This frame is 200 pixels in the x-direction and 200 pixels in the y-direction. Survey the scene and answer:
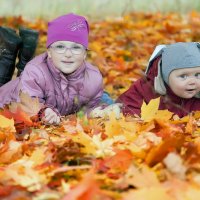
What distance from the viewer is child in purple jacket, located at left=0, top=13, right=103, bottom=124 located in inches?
176

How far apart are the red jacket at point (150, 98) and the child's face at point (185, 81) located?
0.12 metres

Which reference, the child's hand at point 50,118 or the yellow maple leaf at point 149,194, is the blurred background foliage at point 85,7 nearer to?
the child's hand at point 50,118

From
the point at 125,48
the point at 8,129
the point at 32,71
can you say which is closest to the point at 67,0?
the point at 125,48

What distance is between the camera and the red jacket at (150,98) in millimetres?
4465

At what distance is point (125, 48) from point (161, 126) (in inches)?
195

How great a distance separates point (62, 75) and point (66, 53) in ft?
0.62

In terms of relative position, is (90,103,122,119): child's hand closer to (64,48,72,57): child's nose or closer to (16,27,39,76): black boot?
(64,48,72,57): child's nose

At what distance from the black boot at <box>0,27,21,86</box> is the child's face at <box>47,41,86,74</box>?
652 millimetres

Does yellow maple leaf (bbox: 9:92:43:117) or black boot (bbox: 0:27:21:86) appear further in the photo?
black boot (bbox: 0:27:21:86)

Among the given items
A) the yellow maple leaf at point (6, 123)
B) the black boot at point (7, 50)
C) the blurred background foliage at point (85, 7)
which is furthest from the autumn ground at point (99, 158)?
the blurred background foliage at point (85, 7)

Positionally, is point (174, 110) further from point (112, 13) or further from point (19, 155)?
point (112, 13)

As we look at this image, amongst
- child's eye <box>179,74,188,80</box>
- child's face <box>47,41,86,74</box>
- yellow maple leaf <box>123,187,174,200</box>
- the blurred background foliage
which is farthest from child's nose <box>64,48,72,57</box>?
the blurred background foliage

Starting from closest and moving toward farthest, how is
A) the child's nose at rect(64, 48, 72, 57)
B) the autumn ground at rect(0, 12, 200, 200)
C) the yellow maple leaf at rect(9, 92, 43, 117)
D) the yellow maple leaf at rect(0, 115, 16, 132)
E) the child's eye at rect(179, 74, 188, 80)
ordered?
the autumn ground at rect(0, 12, 200, 200) < the yellow maple leaf at rect(0, 115, 16, 132) < the yellow maple leaf at rect(9, 92, 43, 117) < the child's eye at rect(179, 74, 188, 80) < the child's nose at rect(64, 48, 72, 57)

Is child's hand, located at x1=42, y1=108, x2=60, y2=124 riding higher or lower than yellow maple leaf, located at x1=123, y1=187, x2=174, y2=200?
lower
